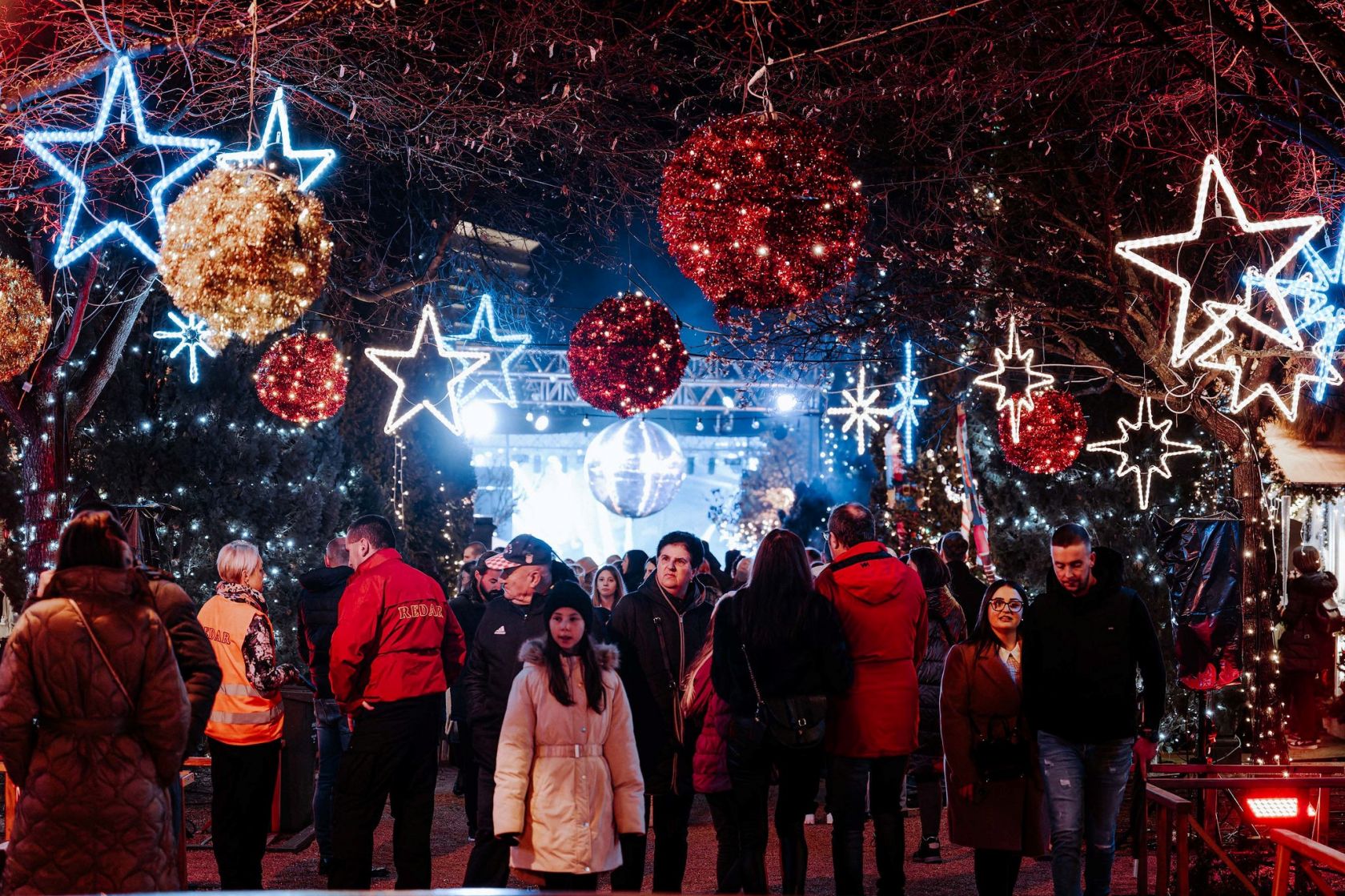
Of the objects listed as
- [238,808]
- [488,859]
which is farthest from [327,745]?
[488,859]

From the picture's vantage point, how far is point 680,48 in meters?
10.4

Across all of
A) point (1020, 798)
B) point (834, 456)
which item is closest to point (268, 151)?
point (1020, 798)

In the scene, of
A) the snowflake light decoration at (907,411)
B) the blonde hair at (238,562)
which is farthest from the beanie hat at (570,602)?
the snowflake light decoration at (907,411)

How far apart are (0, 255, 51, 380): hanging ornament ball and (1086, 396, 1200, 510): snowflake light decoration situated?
1037 centimetres

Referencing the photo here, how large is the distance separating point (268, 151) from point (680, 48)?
4.22 meters

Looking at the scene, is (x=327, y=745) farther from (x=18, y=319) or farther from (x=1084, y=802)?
(x=1084, y=802)

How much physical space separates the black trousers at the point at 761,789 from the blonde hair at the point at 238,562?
9.18ft

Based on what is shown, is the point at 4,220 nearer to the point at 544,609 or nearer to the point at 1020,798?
the point at 544,609

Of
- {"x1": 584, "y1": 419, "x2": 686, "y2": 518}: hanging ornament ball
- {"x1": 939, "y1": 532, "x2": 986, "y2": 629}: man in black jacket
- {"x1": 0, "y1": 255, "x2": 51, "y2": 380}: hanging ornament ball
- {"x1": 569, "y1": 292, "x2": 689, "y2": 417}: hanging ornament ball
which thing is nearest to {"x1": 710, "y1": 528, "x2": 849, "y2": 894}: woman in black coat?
{"x1": 939, "y1": 532, "x2": 986, "y2": 629}: man in black jacket

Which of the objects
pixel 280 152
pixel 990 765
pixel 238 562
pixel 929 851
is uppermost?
pixel 280 152

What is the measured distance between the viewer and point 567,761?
5461mm

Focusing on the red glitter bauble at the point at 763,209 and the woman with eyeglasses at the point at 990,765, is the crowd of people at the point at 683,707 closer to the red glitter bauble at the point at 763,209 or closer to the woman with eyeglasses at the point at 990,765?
the woman with eyeglasses at the point at 990,765

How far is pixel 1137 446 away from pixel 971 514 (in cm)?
296

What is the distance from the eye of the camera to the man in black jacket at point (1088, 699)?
621 cm
